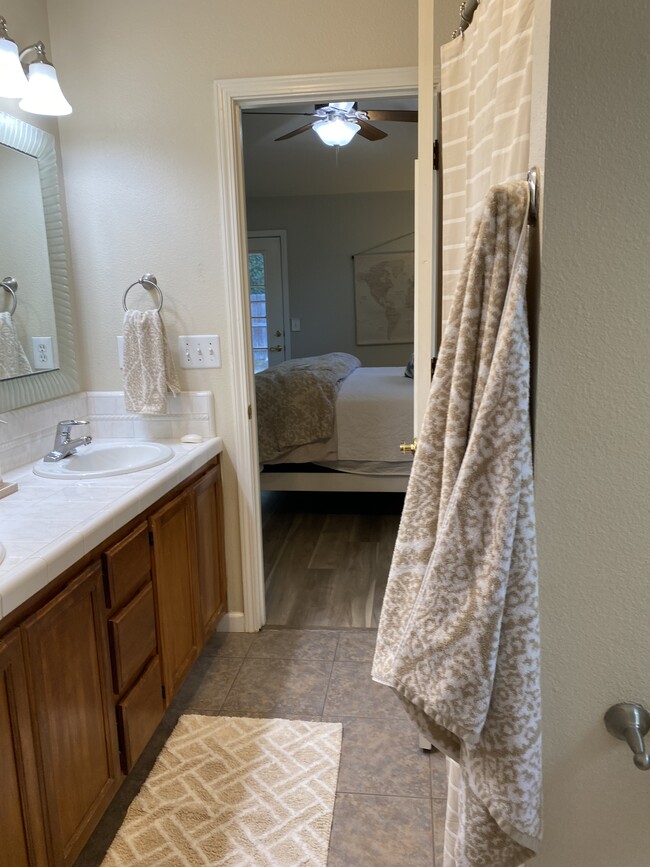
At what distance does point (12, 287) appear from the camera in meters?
1.90

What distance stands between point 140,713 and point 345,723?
2.17ft

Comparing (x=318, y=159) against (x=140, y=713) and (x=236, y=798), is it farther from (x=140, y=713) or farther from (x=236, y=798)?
(x=236, y=798)

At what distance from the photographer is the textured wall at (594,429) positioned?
2.36 feet

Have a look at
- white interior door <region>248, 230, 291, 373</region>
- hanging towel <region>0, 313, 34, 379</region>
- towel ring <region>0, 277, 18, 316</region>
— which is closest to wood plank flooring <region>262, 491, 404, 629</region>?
hanging towel <region>0, 313, 34, 379</region>

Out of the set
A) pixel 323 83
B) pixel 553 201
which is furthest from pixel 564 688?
pixel 323 83

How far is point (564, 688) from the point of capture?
868 millimetres

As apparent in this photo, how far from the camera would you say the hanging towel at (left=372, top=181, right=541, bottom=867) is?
77 cm

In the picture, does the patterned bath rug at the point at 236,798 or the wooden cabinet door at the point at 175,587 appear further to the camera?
the wooden cabinet door at the point at 175,587

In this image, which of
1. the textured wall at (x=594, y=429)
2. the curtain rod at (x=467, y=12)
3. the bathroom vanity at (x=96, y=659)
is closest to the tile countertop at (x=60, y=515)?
the bathroom vanity at (x=96, y=659)

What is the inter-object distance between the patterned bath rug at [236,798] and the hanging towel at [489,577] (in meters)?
0.81

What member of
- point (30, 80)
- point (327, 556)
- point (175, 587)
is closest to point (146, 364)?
point (175, 587)

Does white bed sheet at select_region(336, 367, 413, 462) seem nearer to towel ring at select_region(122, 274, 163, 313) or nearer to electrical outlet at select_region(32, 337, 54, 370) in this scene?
towel ring at select_region(122, 274, 163, 313)

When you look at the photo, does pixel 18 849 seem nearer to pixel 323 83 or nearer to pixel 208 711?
pixel 208 711

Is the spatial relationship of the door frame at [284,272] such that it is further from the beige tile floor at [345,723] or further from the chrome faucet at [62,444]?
the chrome faucet at [62,444]
